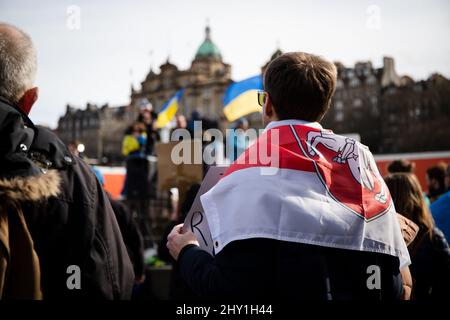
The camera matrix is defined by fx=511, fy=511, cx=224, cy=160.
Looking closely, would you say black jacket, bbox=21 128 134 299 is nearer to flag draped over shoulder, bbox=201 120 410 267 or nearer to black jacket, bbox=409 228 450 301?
flag draped over shoulder, bbox=201 120 410 267

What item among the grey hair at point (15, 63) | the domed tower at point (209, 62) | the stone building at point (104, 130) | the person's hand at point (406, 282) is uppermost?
the domed tower at point (209, 62)

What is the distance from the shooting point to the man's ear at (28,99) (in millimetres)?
2160

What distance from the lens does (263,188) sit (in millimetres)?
1919

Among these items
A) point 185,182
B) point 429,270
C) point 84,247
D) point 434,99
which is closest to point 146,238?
point 185,182

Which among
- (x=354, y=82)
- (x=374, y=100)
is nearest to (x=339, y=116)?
(x=374, y=100)

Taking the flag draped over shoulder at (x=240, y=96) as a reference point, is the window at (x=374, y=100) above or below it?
above

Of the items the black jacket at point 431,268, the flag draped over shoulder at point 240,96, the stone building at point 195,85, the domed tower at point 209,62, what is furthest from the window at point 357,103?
the black jacket at point 431,268

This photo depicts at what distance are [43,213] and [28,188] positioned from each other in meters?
0.14

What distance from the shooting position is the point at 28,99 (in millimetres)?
2176

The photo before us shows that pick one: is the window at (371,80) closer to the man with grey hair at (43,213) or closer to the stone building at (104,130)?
the stone building at (104,130)

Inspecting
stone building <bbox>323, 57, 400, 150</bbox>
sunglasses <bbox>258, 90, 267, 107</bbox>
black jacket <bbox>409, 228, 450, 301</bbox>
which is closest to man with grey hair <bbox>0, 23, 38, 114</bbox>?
sunglasses <bbox>258, 90, 267, 107</bbox>

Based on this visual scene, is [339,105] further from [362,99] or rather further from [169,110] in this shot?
[169,110]

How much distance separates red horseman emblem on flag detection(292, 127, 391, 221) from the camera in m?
1.99
